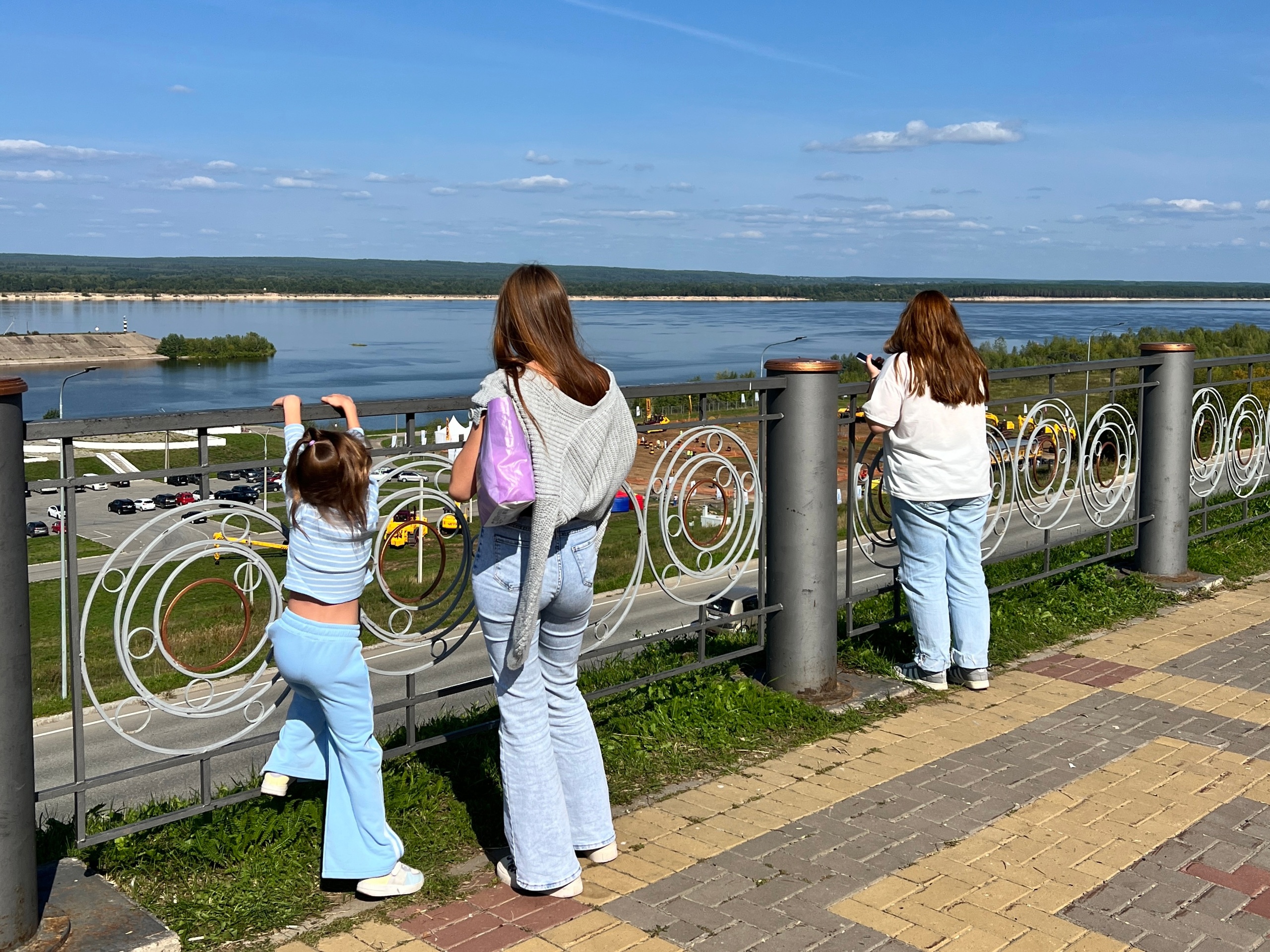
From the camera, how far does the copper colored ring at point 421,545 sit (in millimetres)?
3736

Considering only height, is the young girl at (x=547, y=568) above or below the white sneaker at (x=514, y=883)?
above

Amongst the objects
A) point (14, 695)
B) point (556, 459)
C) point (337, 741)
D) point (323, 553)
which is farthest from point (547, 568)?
point (14, 695)

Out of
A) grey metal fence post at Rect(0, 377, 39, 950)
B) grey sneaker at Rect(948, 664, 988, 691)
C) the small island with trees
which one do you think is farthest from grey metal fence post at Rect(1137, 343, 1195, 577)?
the small island with trees

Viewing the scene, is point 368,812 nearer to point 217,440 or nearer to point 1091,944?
point 217,440

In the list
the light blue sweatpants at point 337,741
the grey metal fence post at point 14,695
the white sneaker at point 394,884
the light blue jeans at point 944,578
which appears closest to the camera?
the grey metal fence post at point 14,695

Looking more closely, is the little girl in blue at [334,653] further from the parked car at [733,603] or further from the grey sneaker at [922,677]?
the grey sneaker at [922,677]

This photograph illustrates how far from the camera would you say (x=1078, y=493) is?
707 centimetres

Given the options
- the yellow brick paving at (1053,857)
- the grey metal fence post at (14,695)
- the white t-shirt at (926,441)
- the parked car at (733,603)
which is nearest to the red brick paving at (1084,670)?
the yellow brick paving at (1053,857)

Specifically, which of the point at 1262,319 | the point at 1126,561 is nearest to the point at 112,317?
the point at 1262,319

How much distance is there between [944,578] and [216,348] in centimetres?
17288

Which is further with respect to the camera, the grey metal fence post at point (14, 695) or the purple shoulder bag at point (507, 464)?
the purple shoulder bag at point (507, 464)

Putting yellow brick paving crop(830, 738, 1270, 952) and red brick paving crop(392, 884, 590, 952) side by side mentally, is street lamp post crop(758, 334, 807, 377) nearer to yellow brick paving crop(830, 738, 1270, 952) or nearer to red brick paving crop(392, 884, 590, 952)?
yellow brick paving crop(830, 738, 1270, 952)

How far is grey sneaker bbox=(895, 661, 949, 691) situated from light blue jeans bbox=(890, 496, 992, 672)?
0.04 m

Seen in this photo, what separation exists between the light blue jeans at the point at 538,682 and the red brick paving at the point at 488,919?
6 centimetres
